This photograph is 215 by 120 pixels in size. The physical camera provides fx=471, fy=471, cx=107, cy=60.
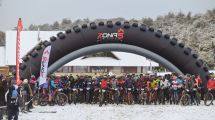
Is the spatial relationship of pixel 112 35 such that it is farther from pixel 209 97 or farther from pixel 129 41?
pixel 209 97

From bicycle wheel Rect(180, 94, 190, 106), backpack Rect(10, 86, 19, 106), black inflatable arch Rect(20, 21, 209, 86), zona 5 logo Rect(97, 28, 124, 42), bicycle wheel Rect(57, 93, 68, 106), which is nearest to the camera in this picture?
backpack Rect(10, 86, 19, 106)

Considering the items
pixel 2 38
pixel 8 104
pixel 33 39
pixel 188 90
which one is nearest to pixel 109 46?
pixel 188 90

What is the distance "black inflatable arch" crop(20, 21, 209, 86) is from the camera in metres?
22.2

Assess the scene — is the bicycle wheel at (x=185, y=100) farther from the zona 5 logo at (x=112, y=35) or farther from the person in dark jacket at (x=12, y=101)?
the person in dark jacket at (x=12, y=101)

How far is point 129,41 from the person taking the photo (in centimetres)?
2264

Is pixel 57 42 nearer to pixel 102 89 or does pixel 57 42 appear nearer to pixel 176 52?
pixel 102 89

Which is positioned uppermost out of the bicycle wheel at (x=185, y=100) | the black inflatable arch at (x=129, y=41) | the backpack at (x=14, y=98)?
the black inflatable arch at (x=129, y=41)

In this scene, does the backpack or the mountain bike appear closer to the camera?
the backpack

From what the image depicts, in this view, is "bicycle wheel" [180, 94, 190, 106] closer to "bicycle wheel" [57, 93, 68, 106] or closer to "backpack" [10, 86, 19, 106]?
"bicycle wheel" [57, 93, 68, 106]

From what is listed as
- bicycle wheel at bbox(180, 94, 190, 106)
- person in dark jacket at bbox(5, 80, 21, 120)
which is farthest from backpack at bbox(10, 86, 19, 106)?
bicycle wheel at bbox(180, 94, 190, 106)

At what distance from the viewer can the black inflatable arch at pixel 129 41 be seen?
2222 cm

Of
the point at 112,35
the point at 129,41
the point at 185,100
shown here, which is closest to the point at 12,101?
the point at 185,100

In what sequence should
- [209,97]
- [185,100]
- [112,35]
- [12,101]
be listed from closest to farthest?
1. [12,101]
2. [185,100]
3. [209,97]
4. [112,35]

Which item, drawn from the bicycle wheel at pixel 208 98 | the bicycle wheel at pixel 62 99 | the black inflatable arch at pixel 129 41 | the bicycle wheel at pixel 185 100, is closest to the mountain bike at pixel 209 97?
the bicycle wheel at pixel 208 98
